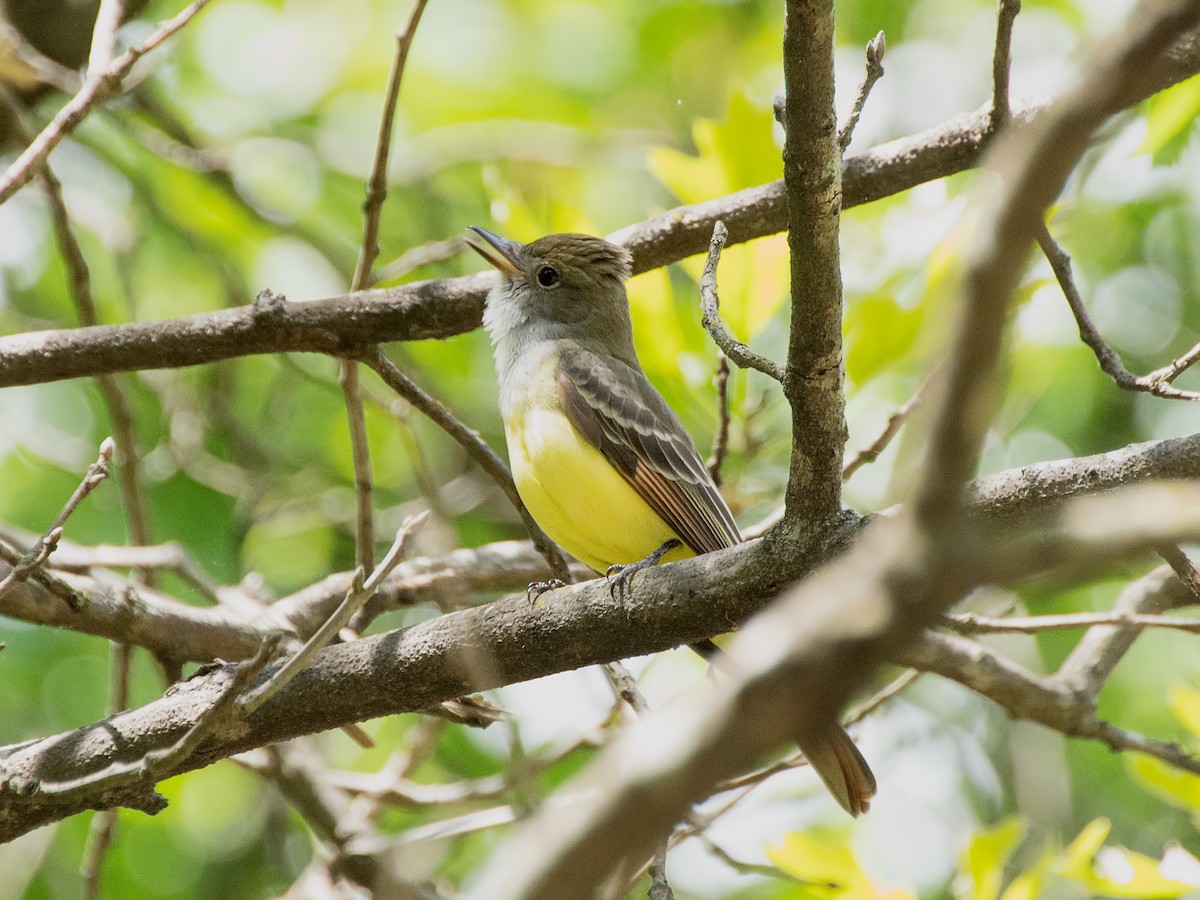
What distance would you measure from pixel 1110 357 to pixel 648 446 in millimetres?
2150

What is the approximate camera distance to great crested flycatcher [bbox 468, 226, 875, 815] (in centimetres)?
517

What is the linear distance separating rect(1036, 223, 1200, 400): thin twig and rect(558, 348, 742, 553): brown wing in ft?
5.93

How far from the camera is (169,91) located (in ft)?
27.9

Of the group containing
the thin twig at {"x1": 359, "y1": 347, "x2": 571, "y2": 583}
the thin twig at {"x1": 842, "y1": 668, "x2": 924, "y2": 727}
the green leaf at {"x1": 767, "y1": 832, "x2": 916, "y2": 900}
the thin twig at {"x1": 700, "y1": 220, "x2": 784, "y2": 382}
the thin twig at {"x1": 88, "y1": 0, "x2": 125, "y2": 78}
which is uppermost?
the thin twig at {"x1": 88, "y1": 0, "x2": 125, "y2": 78}

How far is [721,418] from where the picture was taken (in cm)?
507

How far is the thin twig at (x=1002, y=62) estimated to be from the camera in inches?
148

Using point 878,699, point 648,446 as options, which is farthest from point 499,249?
point 878,699

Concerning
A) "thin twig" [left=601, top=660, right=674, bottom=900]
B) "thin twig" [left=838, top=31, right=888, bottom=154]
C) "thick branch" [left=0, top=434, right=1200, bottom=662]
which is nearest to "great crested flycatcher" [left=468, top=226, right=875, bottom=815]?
"thick branch" [left=0, top=434, right=1200, bottom=662]

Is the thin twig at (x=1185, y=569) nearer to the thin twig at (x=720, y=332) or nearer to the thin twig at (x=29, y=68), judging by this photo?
the thin twig at (x=720, y=332)

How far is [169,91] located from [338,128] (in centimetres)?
125

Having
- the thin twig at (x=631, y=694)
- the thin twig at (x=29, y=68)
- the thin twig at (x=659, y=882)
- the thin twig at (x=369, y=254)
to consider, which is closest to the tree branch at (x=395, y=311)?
the thin twig at (x=369, y=254)

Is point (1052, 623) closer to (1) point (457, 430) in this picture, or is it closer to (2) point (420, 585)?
(1) point (457, 430)

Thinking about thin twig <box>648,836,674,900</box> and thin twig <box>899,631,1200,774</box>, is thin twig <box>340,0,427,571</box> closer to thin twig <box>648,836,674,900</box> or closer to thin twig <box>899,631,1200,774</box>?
thin twig <box>648,836,674,900</box>

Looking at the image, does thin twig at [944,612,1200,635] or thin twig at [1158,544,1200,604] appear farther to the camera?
thin twig at [944,612,1200,635]
